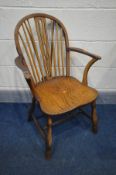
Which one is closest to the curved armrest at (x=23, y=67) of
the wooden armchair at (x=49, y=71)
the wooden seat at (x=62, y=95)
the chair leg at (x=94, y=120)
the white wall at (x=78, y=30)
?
the wooden armchair at (x=49, y=71)

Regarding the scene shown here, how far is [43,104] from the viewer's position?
4.39 ft

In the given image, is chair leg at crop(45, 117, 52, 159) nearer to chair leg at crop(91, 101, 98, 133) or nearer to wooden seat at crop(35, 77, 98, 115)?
wooden seat at crop(35, 77, 98, 115)

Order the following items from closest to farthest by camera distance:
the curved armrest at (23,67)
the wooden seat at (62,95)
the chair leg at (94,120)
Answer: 1. the curved armrest at (23,67)
2. the wooden seat at (62,95)
3. the chair leg at (94,120)

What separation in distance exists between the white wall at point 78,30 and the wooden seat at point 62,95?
36 centimetres

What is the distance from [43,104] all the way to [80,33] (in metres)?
0.73

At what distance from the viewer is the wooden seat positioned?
1318 millimetres

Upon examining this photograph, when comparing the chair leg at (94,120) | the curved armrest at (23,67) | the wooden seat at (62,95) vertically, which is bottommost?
the chair leg at (94,120)

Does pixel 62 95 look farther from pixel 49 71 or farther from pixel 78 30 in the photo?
pixel 78 30

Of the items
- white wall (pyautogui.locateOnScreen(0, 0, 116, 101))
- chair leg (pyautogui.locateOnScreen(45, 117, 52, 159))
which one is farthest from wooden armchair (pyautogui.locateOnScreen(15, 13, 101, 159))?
white wall (pyautogui.locateOnScreen(0, 0, 116, 101))

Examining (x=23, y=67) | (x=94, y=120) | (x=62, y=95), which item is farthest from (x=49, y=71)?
(x=94, y=120)

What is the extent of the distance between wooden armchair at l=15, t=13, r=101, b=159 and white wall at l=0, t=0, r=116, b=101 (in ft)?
0.35

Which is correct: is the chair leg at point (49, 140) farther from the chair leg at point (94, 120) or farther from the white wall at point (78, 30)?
the white wall at point (78, 30)

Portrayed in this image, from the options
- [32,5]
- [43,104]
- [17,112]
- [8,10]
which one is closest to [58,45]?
[32,5]

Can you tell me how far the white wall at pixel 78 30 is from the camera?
158 centimetres
